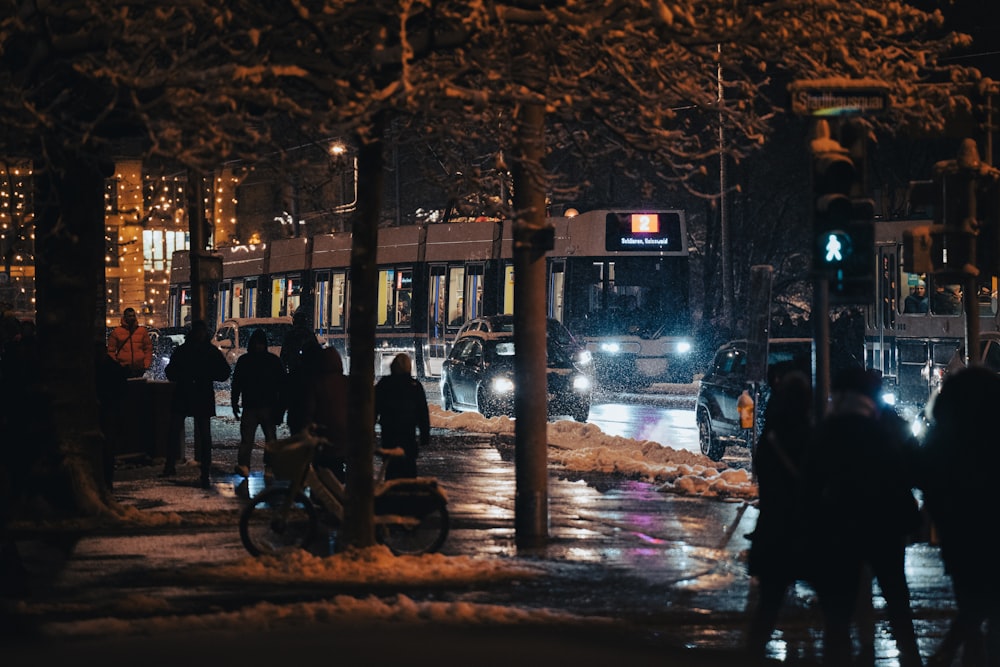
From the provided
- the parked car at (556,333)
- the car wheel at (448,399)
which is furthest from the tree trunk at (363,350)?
the parked car at (556,333)

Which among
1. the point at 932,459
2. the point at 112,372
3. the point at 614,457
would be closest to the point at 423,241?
the point at 614,457

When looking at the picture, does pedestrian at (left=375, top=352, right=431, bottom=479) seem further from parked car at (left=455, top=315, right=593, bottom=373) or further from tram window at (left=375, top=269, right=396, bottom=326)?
tram window at (left=375, top=269, right=396, bottom=326)

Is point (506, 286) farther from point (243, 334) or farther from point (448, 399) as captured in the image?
point (448, 399)

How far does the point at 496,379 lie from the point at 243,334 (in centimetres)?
1226

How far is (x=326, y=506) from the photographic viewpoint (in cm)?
1287

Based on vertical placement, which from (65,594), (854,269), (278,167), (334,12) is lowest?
(65,594)

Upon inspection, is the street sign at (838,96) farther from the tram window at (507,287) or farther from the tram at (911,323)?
the tram window at (507,287)

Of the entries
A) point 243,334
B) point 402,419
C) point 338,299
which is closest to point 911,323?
point 243,334

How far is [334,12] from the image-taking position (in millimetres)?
11281

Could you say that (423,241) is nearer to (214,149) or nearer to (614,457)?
(614,457)

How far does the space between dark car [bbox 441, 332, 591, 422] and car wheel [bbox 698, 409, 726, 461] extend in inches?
224

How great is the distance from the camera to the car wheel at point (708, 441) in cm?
2198

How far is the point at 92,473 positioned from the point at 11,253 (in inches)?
117

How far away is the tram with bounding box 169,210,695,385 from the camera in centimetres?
3562
